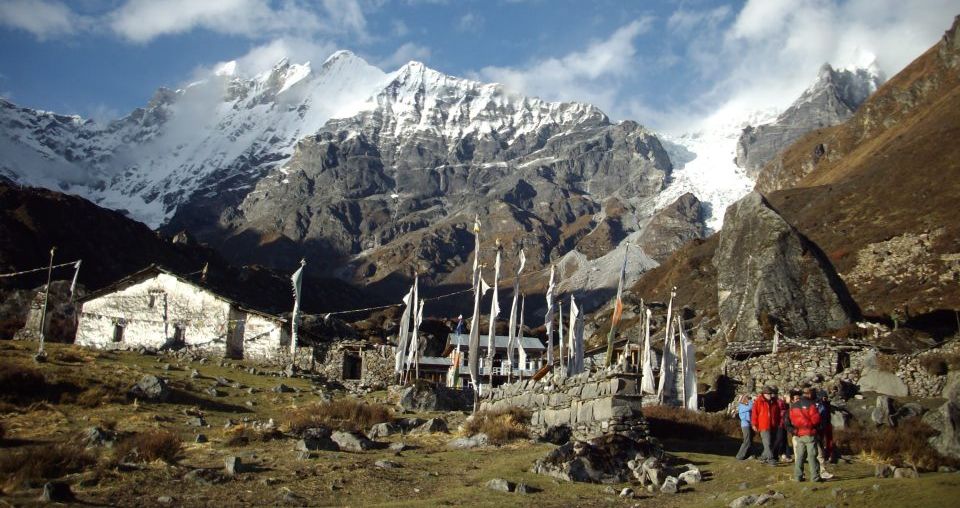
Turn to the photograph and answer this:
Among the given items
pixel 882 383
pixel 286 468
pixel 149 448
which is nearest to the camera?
pixel 286 468

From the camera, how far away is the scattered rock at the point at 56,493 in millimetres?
12070

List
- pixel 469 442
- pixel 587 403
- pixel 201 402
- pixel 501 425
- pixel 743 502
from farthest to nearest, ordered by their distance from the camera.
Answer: pixel 201 402
pixel 501 425
pixel 469 442
pixel 587 403
pixel 743 502

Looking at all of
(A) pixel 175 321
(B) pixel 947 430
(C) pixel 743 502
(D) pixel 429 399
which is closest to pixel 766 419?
(B) pixel 947 430

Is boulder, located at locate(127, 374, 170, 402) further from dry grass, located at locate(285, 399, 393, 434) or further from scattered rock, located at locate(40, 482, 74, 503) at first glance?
scattered rock, located at locate(40, 482, 74, 503)

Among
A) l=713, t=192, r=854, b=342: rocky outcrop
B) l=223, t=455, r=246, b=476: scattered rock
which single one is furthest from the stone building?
l=223, t=455, r=246, b=476: scattered rock

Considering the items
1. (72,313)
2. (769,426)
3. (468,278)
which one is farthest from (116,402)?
(468,278)

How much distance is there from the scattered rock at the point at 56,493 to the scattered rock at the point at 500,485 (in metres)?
7.03

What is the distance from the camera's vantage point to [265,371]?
3778cm

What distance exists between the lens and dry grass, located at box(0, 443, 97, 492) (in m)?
13.2

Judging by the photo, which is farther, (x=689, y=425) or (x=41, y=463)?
(x=689, y=425)

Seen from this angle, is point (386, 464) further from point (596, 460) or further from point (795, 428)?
point (795, 428)

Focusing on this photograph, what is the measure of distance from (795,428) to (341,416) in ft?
49.4

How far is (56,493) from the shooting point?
12.2 metres

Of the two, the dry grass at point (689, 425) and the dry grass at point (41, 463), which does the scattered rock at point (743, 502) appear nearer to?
the dry grass at point (689, 425)
